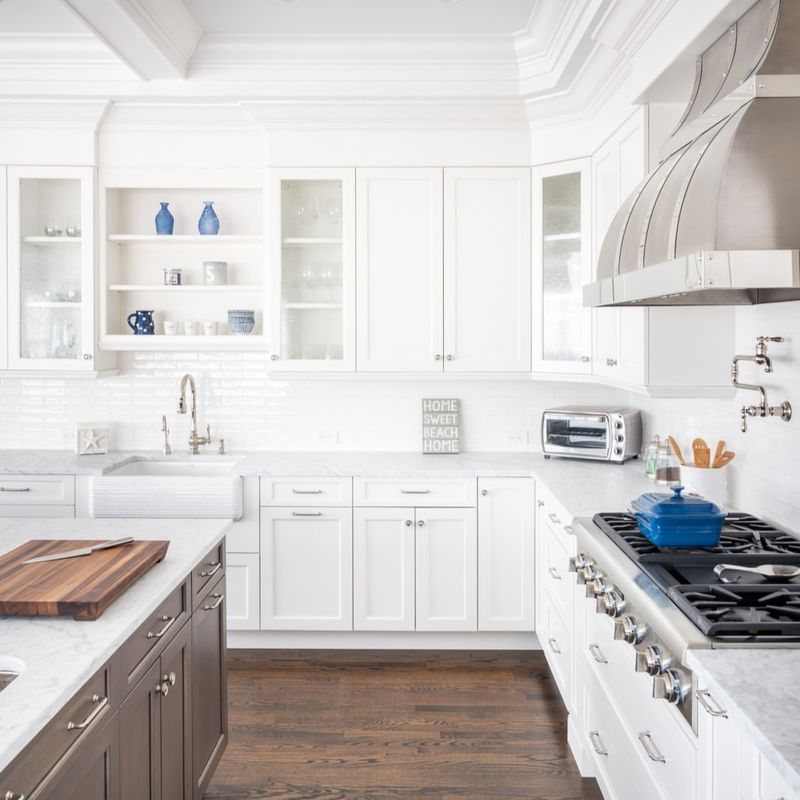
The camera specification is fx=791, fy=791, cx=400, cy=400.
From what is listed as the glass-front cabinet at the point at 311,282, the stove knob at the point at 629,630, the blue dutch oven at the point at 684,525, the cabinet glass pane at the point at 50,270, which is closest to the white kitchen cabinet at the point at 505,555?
the glass-front cabinet at the point at 311,282

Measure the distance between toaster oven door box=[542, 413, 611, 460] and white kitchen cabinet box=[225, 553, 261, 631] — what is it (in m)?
1.58

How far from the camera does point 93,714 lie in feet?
5.10

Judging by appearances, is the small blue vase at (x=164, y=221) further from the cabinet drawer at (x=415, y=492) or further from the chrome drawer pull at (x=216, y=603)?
the chrome drawer pull at (x=216, y=603)

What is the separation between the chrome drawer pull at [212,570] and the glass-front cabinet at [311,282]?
1.58 meters

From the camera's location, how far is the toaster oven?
3822 millimetres

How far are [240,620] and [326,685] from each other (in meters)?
0.57

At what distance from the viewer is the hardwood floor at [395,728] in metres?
2.72

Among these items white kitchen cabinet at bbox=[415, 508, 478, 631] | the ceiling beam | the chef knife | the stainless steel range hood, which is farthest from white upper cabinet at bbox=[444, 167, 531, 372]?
the chef knife

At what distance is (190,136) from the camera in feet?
13.1

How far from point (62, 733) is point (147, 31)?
9.02 feet

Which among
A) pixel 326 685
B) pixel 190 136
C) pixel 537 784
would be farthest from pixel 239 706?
pixel 190 136

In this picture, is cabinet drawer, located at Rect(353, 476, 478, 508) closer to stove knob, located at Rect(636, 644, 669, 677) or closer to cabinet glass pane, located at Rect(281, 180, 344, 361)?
cabinet glass pane, located at Rect(281, 180, 344, 361)

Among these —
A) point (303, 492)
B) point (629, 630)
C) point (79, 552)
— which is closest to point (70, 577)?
point (79, 552)

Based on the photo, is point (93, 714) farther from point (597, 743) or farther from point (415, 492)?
point (415, 492)
